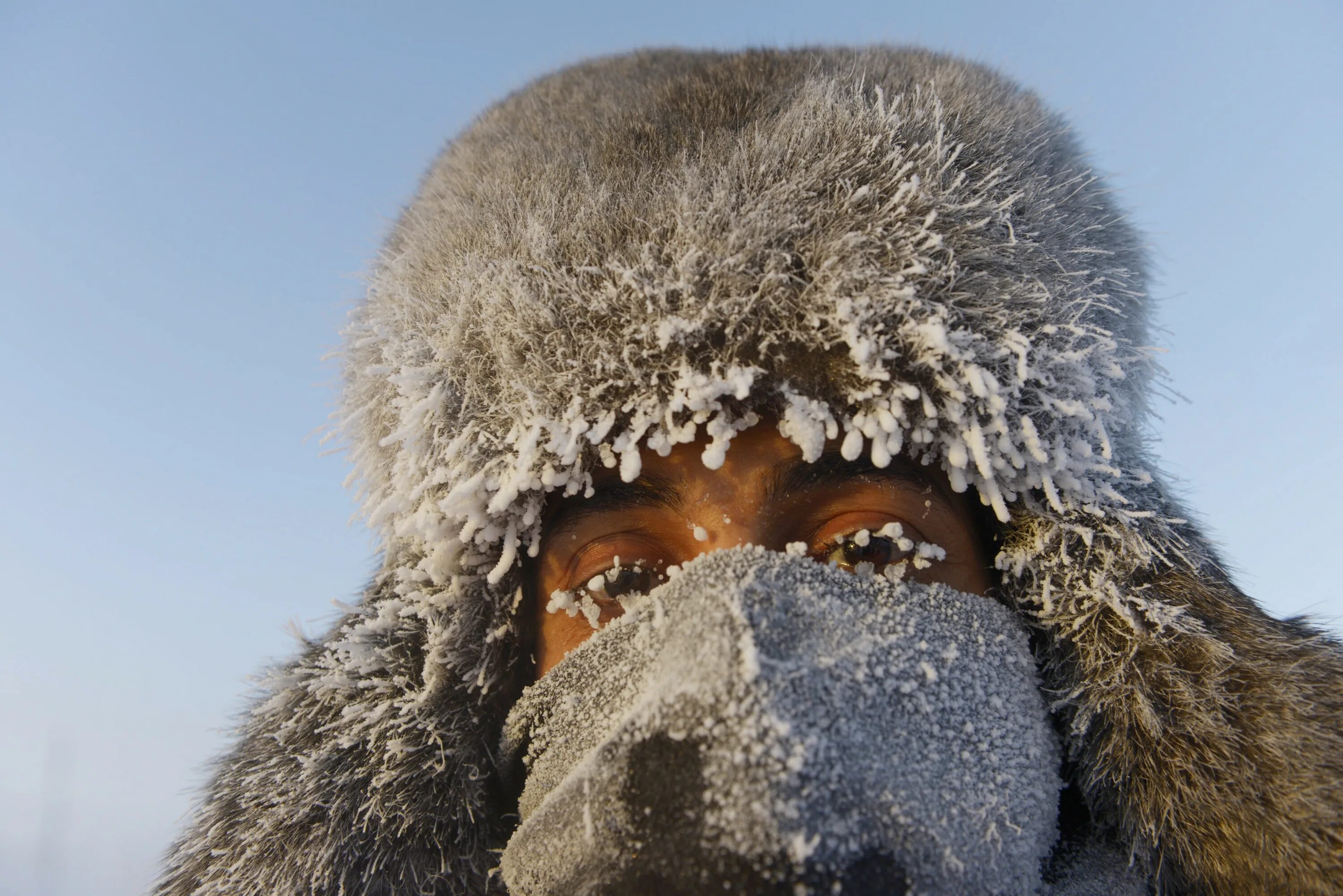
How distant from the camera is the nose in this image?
3.07 feet

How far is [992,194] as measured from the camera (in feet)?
4.60

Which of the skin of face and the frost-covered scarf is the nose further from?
the skin of face

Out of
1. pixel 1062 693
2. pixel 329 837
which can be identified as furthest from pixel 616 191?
pixel 329 837

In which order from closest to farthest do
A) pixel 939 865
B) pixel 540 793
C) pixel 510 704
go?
pixel 939 865 < pixel 540 793 < pixel 510 704

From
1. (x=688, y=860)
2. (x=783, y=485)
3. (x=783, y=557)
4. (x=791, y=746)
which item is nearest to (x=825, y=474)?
(x=783, y=485)

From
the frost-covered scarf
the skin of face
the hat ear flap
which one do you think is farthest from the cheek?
the hat ear flap

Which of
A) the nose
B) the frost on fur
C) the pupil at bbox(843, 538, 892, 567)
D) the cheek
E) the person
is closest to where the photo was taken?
the nose

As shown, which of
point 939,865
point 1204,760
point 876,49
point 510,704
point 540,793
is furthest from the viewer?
point 876,49

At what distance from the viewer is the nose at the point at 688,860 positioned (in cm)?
94

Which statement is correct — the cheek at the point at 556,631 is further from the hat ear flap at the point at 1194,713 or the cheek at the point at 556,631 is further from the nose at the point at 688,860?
the hat ear flap at the point at 1194,713

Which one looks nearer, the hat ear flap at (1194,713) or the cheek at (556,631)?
the hat ear flap at (1194,713)

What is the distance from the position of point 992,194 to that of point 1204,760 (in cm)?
98

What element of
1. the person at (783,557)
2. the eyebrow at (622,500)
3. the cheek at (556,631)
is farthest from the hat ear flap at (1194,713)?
the cheek at (556,631)

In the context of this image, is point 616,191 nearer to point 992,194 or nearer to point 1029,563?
point 992,194
